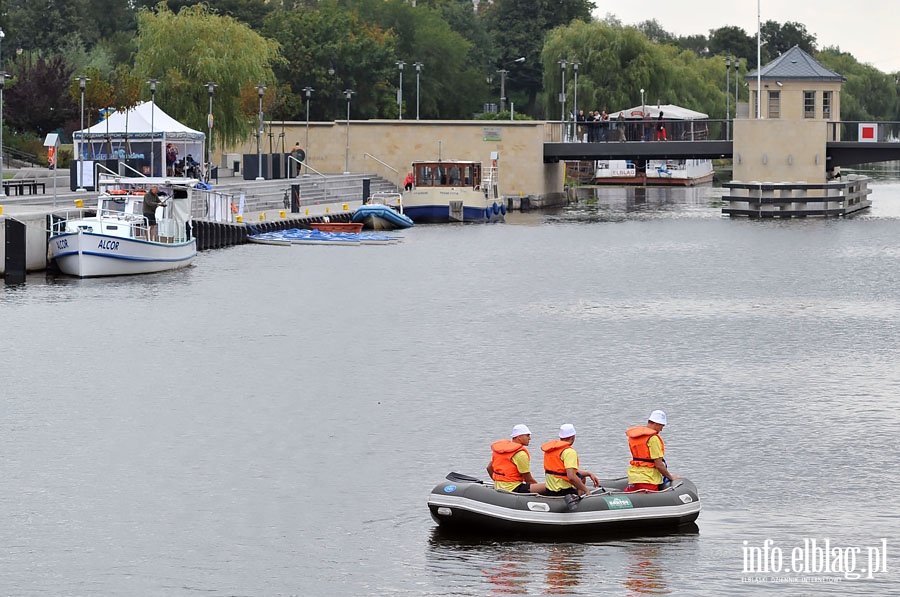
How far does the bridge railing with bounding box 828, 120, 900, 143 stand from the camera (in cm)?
8844

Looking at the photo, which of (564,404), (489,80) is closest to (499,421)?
(564,404)

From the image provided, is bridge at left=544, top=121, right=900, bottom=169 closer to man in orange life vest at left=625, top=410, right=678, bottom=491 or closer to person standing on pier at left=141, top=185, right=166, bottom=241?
person standing on pier at left=141, top=185, right=166, bottom=241

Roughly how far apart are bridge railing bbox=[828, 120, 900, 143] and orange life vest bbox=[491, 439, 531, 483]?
2672 inches

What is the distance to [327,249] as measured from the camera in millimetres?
66500

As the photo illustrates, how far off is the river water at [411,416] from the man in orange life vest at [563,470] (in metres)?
0.84

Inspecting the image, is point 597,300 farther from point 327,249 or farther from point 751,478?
point 751,478

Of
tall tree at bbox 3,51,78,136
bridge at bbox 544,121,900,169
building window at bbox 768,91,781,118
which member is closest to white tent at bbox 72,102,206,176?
tall tree at bbox 3,51,78,136

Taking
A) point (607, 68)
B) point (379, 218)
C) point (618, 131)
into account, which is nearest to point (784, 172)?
point (618, 131)

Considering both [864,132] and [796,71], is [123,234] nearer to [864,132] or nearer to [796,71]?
[864,132]

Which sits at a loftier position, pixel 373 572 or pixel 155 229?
pixel 155 229

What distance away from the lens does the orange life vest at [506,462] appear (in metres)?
22.7

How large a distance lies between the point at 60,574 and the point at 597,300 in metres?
31.8

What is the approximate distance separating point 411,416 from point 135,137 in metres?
43.8

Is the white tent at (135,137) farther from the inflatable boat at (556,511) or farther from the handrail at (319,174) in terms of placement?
the inflatable boat at (556,511)
